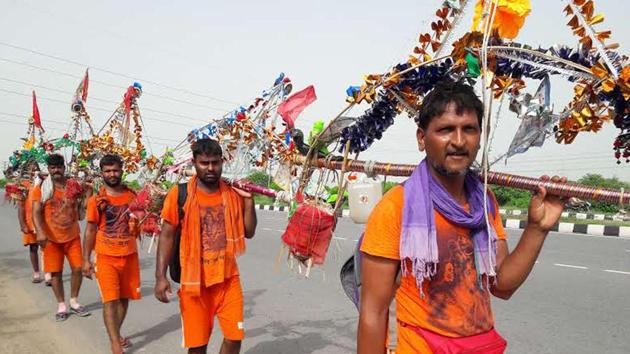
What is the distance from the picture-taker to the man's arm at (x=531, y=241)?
202cm

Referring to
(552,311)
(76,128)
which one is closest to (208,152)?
(552,311)

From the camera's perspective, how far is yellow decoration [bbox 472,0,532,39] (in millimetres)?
1910

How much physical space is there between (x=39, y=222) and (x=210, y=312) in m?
3.54

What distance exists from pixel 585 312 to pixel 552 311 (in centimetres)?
33

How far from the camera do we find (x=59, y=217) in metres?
6.21

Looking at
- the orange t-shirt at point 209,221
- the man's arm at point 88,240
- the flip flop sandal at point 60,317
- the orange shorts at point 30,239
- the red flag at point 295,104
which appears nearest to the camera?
the red flag at point 295,104

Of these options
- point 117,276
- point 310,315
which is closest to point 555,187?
point 310,315

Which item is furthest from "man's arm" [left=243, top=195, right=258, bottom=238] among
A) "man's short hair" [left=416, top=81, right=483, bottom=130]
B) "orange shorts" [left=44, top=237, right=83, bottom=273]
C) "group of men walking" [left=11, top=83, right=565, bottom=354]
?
"orange shorts" [left=44, top=237, right=83, bottom=273]

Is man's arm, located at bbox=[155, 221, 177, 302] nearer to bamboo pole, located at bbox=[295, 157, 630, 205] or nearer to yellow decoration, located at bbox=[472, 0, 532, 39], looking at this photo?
bamboo pole, located at bbox=[295, 157, 630, 205]

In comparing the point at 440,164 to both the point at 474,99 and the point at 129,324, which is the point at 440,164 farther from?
the point at 129,324

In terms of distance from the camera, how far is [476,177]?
7.08ft

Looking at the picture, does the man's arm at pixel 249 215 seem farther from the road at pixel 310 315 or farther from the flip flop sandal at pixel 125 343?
the flip flop sandal at pixel 125 343

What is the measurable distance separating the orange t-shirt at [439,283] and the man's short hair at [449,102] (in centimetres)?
31

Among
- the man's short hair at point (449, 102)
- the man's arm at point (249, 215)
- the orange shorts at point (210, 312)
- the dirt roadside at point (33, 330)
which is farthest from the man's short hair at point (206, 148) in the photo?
the dirt roadside at point (33, 330)
